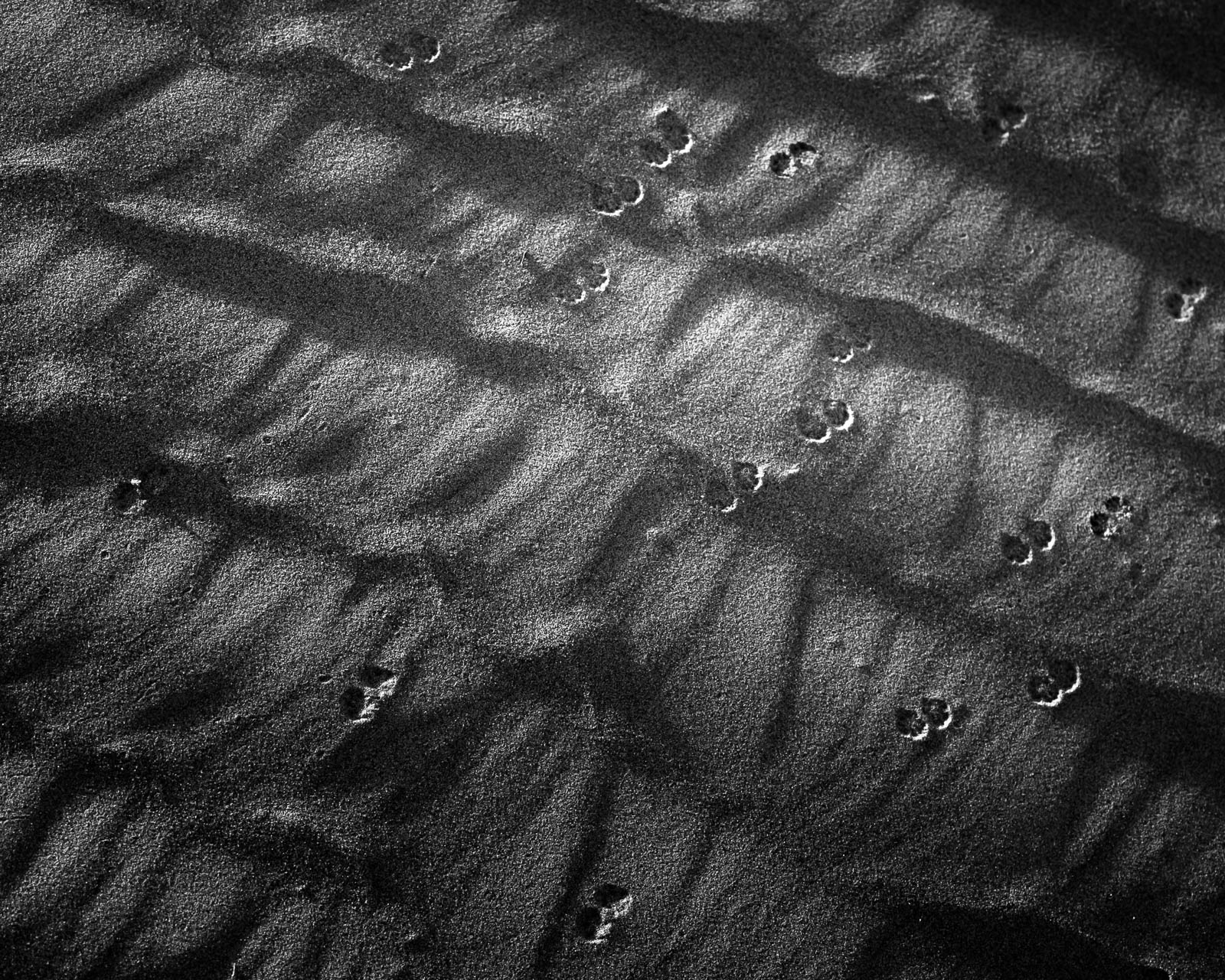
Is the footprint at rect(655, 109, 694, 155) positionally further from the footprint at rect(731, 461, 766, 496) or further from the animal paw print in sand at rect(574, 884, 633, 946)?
the animal paw print in sand at rect(574, 884, 633, 946)

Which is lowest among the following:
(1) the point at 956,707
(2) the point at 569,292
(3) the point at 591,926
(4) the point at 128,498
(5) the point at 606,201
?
(3) the point at 591,926

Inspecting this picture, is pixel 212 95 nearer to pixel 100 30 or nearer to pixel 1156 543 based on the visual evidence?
pixel 100 30

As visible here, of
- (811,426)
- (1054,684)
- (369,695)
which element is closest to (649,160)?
(811,426)

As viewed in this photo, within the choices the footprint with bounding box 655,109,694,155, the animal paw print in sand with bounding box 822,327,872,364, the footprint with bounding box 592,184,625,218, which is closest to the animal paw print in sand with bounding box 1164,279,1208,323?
the animal paw print in sand with bounding box 822,327,872,364

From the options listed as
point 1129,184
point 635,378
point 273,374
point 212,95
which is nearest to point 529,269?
point 635,378

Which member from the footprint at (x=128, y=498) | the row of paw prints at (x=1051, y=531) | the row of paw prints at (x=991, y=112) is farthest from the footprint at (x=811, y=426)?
the footprint at (x=128, y=498)

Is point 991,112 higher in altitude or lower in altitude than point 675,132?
higher

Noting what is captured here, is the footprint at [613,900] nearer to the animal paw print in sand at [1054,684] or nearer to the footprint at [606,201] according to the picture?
the animal paw print in sand at [1054,684]

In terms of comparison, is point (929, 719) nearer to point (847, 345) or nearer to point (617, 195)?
point (847, 345)
